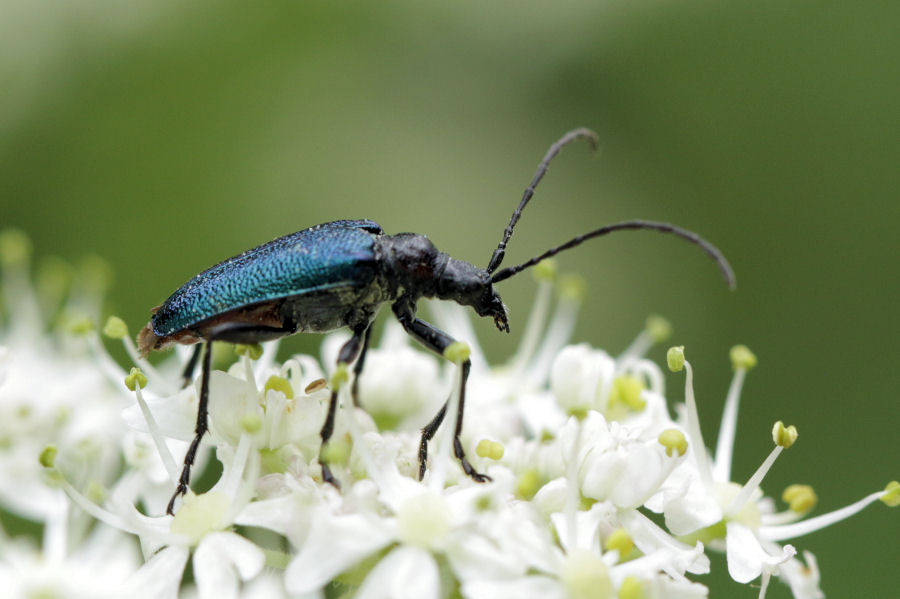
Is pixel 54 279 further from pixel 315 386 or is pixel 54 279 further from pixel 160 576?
pixel 160 576

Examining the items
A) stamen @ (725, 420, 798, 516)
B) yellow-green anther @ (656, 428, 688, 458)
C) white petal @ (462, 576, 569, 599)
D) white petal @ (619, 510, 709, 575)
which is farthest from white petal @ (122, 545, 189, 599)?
stamen @ (725, 420, 798, 516)

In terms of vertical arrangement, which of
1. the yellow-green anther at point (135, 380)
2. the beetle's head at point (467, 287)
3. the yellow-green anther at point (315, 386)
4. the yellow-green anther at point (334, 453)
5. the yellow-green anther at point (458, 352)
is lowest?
the yellow-green anther at point (334, 453)

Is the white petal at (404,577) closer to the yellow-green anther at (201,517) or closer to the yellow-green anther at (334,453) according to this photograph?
the yellow-green anther at (334,453)

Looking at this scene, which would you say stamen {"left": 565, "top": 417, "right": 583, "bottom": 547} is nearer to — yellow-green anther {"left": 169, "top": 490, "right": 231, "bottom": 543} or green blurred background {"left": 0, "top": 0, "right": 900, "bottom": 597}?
yellow-green anther {"left": 169, "top": 490, "right": 231, "bottom": 543}

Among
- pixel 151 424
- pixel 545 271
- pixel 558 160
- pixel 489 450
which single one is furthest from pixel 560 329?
pixel 558 160

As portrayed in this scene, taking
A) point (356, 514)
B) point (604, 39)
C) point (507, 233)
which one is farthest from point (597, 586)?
point (604, 39)

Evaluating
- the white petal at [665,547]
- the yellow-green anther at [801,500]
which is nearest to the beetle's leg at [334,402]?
the white petal at [665,547]

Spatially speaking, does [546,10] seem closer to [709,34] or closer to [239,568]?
[709,34]
